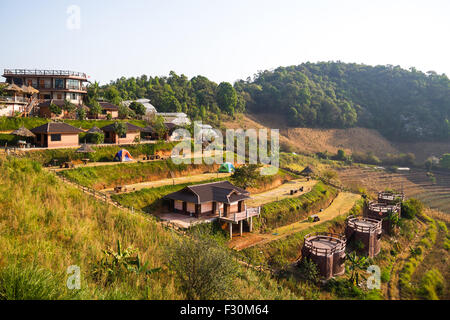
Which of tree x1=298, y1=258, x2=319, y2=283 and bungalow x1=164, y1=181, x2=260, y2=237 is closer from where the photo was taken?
tree x1=298, y1=258, x2=319, y2=283

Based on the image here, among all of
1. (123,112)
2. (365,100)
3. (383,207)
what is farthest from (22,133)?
(365,100)

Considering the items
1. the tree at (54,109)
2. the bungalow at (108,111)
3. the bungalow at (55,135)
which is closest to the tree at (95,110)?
the bungalow at (108,111)

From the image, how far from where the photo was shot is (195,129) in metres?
51.0

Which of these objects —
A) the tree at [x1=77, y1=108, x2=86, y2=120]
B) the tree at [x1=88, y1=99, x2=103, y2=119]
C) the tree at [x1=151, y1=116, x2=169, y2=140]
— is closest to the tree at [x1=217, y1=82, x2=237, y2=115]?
the tree at [x1=151, y1=116, x2=169, y2=140]

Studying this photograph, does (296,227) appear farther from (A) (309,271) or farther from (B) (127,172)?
(B) (127,172)

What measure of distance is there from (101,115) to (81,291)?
43.1 m

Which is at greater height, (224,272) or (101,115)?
(101,115)

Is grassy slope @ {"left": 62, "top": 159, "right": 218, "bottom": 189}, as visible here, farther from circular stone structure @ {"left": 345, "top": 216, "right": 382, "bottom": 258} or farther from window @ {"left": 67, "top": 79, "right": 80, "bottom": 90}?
window @ {"left": 67, "top": 79, "right": 80, "bottom": 90}

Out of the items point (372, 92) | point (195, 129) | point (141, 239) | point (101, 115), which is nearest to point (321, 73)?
point (372, 92)

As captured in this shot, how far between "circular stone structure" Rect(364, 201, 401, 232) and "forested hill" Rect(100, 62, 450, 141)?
43.4 meters

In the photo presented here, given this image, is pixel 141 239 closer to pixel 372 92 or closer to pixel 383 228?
pixel 383 228

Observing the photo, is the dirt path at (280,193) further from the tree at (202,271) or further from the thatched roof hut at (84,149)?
the tree at (202,271)

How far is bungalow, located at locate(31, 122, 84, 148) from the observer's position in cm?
3350
